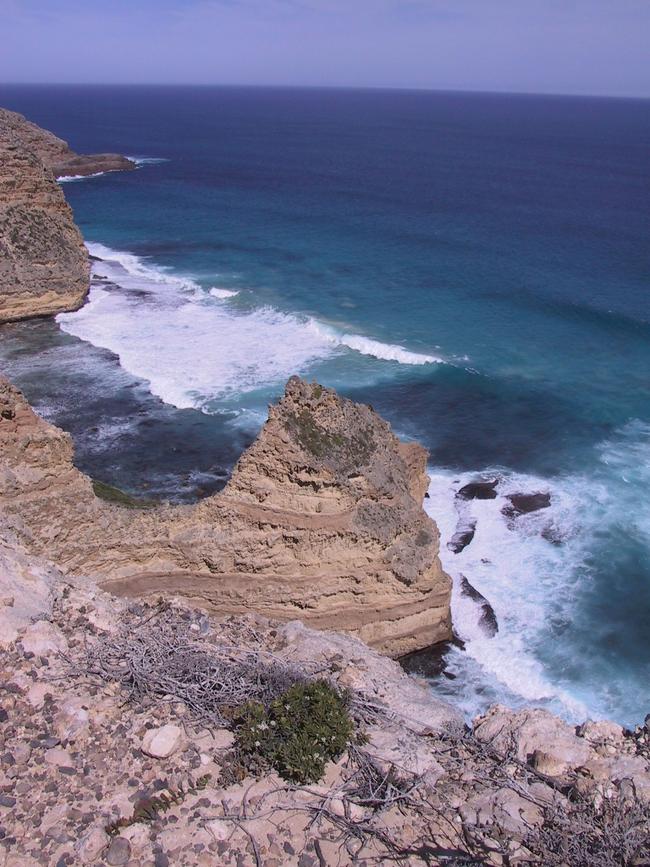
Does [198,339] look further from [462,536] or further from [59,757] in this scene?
[59,757]

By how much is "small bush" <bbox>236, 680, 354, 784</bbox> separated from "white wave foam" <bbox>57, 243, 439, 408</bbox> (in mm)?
24772

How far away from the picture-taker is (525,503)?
26062 mm

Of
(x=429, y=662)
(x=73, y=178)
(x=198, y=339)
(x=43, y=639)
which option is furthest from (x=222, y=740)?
(x=73, y=178)

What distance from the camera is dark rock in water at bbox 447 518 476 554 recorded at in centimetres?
2327

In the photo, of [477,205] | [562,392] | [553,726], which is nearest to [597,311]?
[562,392]

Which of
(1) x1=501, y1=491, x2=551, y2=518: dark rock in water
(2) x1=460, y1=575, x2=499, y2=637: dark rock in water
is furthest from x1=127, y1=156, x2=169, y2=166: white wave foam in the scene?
(2) x1=460, y1=575, x2=499, y2=637: dark rock in water

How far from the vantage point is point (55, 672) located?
9.68 m

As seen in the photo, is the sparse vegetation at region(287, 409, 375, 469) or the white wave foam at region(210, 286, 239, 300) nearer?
the sparse vegetation at region(287, 409, 375, 469)

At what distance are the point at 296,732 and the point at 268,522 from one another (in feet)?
22.9

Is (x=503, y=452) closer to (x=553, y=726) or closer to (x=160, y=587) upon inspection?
(x=160, y=587)

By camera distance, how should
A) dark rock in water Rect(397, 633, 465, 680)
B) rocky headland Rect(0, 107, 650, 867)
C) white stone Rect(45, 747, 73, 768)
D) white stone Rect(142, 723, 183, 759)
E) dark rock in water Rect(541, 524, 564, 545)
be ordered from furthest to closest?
1. dark rock in water Rect(541, 524, 564, 545)
2. dark rock in water Rect(397, 633, 465, 680)
3. white stone Rect(142, 723, 183, 759)
4. white stone Rect(45, 747, 73, 768)
5. rocky headland Rect(0, 107, 650, 867)

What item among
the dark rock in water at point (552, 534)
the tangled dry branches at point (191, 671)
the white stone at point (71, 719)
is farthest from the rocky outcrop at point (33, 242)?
the white stone at point (71, 719)

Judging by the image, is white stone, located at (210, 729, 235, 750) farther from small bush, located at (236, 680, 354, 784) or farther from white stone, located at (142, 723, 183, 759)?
white stone, located at (142, 723, 183, 759)

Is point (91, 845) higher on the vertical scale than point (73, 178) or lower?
lower
